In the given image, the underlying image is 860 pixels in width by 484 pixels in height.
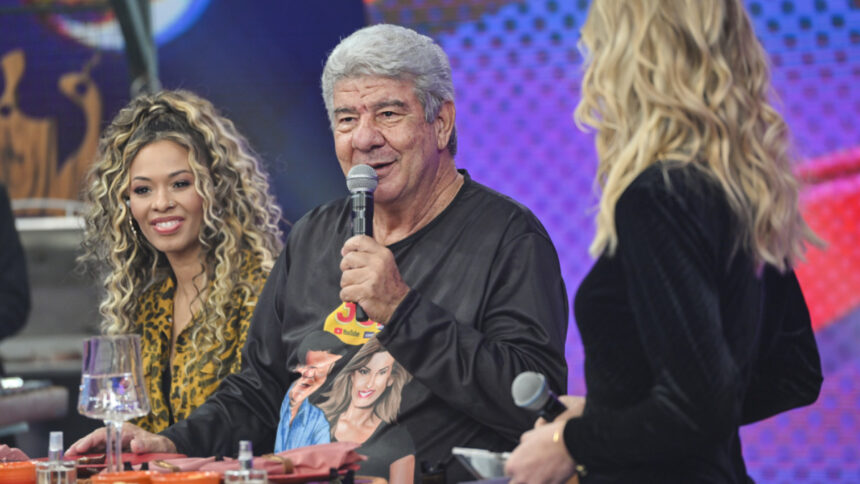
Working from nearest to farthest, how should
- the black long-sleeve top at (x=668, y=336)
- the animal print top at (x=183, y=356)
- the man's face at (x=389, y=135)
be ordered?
the black long-sleeve top at (x=668, y=336)
the man's face at (x=389, y=135)
the animal print top at (x=183, y=356)

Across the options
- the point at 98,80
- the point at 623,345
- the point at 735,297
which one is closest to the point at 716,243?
the point at 735,297

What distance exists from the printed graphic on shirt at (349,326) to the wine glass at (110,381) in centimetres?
47

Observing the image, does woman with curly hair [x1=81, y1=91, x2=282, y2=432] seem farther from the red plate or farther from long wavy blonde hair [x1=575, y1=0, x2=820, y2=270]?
long wavy blonde hair [x1=575, y1=0, x2=820, y2=270]

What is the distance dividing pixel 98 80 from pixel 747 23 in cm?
403

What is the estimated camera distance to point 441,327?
1.84 metres

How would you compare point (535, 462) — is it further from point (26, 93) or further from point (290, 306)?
point (26, 93)

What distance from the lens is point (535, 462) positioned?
1.34 metres

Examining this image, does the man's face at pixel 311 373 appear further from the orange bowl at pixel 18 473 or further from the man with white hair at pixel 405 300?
the orange bowl at pixel 18 473

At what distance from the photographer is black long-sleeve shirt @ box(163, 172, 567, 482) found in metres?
1.83

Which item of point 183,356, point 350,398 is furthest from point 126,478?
point 183,356

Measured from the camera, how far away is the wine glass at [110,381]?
5.40 ft

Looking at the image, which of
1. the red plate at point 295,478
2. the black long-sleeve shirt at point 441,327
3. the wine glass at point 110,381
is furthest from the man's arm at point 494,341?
the wine glass at point 110,381

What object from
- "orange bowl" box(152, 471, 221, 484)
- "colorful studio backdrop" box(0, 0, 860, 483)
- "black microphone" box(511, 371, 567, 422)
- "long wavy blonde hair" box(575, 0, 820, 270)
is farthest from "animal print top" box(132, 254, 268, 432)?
"colorful studio backdrop" box(0, 0, 860, 483)

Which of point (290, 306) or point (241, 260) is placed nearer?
point (290, 306)
